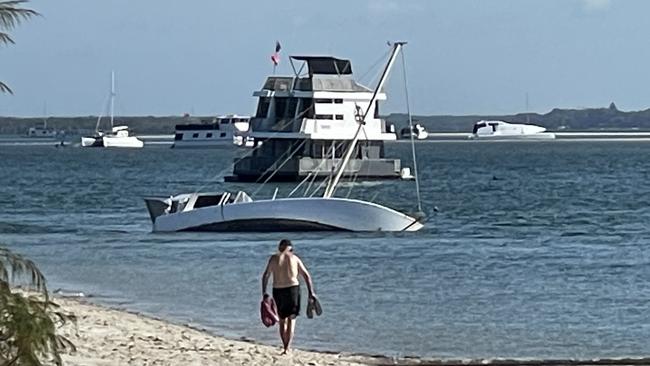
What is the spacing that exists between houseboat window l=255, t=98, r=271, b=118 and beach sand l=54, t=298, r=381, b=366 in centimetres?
5378

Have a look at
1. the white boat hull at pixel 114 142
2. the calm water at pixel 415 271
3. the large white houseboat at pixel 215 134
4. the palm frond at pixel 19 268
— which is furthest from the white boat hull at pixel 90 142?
the palm frond at pixel 19 268

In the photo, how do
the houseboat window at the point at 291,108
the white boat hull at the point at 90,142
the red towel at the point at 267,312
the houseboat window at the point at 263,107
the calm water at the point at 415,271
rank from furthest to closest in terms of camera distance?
the white boat hull at the point at 90,142 → the houseboat window at the point at 263,107 → the houseboat window at the point at 291,108 → the calm water at the point at 415,271 → the red towel at the point at 267,312

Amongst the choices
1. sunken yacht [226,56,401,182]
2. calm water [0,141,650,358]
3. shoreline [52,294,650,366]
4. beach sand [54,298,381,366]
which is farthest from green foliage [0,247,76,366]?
sunken yacht [226,56,401,182]

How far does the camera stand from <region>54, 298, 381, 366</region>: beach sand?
16.5 m

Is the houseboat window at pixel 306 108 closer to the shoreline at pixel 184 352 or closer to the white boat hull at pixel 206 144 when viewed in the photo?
the shoreline at pixel 184 352

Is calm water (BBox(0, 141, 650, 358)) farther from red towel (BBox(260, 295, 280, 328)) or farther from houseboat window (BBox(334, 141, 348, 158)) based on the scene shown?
red towel (BBox(260, 295, 280, 328))

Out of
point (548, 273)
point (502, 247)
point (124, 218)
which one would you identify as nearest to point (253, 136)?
point (124, 218)

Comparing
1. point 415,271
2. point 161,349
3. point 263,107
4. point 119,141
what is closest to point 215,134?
point 119,141

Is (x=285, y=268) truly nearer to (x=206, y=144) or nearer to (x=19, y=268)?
(x=19, y=268)

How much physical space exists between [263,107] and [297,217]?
34.6 metres

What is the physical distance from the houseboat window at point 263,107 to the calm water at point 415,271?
25.4 feet

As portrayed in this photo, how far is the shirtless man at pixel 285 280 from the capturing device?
55.1 ft

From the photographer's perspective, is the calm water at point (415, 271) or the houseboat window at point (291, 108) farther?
the houseboat window at point (291, 108)

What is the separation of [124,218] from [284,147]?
917 inches
